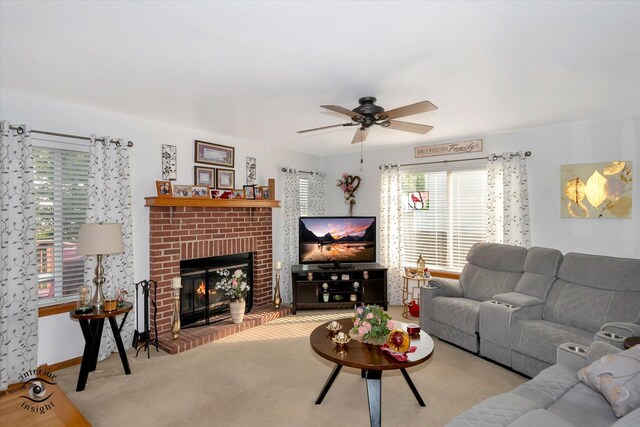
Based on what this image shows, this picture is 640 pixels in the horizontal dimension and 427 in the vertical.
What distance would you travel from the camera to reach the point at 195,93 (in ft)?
10.0

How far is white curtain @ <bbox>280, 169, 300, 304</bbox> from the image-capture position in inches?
222

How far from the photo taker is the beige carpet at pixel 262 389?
2.58 meters

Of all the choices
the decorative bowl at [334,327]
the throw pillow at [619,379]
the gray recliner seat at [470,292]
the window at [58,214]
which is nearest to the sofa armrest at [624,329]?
the throw pillow at [619,379]

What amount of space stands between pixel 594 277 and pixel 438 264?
2.29 meters

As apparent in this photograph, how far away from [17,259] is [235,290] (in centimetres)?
224

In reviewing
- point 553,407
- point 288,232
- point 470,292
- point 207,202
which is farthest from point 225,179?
point 553,407

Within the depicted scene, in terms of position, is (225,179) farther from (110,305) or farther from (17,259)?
(17,259)

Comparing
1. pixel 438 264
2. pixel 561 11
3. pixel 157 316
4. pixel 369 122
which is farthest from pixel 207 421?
pixel 438 264

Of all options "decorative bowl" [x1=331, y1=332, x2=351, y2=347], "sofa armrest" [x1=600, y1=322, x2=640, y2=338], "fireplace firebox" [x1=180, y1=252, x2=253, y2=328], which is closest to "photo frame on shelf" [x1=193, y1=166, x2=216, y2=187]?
"fireplace firebox" [x1=180, y1=252, x2=253, y2=328]

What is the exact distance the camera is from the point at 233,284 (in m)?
4.54

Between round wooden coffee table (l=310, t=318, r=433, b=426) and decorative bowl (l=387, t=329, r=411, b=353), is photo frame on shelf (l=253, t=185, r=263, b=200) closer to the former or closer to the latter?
round wooden coffee table (l=310, t=318, r=433, b=426)

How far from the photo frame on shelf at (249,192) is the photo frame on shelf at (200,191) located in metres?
0.64

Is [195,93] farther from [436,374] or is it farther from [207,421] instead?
[436,374]

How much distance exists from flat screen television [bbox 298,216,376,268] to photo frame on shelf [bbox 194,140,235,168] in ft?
4.66
